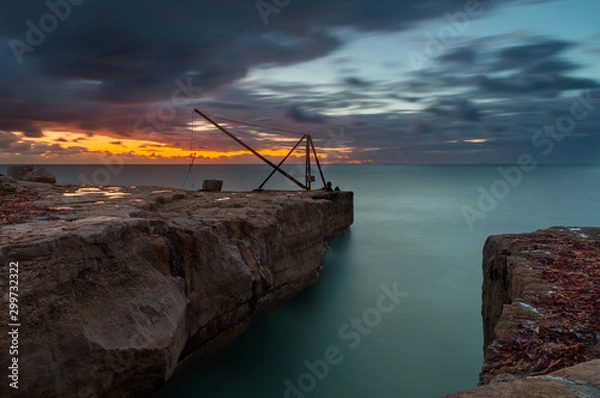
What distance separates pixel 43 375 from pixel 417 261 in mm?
23742

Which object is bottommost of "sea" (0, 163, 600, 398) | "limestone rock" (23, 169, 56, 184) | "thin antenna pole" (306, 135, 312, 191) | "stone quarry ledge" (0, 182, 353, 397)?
"sea" (0, 163, 600, 398)

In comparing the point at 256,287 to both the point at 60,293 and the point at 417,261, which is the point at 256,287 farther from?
the point at 417,261

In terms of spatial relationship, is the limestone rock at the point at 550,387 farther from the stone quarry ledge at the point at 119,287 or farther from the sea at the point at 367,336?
the sea at the point at 367,336

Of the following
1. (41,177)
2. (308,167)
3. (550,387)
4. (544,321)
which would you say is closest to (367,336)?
(544,321)

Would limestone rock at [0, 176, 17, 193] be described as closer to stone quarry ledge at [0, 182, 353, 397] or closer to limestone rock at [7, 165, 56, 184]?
stone quarry ledge at [0, 182, 353, 397]

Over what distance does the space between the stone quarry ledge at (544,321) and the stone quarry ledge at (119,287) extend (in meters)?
6.17

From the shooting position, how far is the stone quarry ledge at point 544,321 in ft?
12.0

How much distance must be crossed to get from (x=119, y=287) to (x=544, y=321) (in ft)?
24.8

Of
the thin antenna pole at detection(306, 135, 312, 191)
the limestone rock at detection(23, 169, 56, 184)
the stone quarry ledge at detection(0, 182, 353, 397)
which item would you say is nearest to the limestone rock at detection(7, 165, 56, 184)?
the limestone rock at detection(23, 169, 56, 184)

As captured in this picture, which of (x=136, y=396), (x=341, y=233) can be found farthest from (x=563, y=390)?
(x=341, y=233)

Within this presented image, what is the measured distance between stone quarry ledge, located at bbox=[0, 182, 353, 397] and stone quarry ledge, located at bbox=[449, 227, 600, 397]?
6.17 m

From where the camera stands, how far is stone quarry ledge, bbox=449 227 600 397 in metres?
3.64

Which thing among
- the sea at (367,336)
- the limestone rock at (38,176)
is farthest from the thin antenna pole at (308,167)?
the limestone rock at (38,176)

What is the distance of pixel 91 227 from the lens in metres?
→ 7.84
